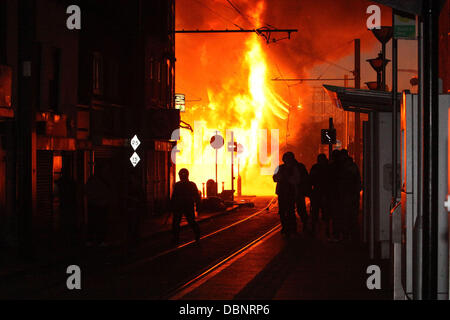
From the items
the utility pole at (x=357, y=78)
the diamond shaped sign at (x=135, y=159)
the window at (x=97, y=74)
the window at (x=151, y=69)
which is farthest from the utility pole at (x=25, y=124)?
the utility pole at (x=357, y=78)

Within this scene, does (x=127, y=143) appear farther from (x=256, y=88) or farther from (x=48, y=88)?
(x=256, y=88)

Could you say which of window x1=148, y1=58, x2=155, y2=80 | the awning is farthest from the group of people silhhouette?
window x1=148, y1=58, x2=155, y2=80

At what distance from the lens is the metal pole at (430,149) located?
5828mm

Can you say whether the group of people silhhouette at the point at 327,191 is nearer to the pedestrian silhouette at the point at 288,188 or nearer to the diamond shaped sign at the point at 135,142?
the pedestrian silhouette at the point at 288,188

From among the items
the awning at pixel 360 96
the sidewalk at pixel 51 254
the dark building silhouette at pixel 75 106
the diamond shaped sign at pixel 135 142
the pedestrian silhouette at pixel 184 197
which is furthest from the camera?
the diamond shaped sign at pixel 135 142

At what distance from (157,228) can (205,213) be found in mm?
7371

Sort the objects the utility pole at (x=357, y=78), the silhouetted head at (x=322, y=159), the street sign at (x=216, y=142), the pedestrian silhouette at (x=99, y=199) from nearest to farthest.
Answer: the pedestrian silhouette at (x=99, y=199) → the silhouetted head at (x=322, y=159) → the street sign at (x=216, y=142) → the utility pole at (x=357, y=78)

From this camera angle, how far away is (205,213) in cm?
2925

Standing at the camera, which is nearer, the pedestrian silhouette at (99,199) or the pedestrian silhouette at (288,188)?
the pedestrian silhouette at (99,199)

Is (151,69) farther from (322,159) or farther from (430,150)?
(430,150)

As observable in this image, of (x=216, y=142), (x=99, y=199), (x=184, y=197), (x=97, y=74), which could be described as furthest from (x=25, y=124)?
(x=216, y=142)

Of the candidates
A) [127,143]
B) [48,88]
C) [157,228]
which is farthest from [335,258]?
[48,88]

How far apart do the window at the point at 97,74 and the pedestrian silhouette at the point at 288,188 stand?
8.93 m

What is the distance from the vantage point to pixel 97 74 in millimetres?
25359
